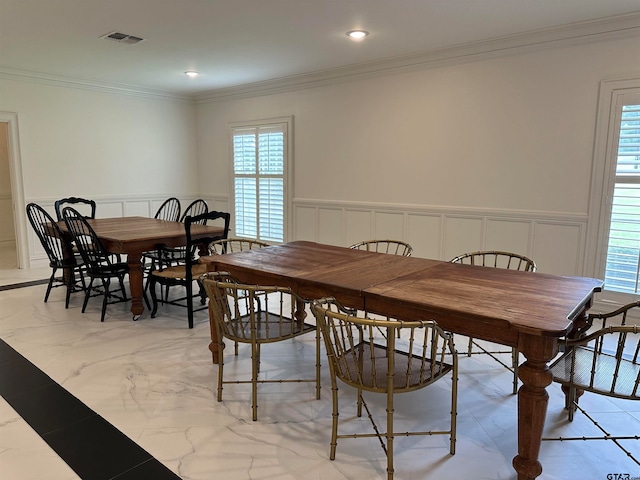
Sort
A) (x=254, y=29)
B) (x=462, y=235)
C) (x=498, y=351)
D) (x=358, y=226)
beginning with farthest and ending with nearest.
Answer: (x=358, y=226) → (x=462, y=235) → (x=254, y=29) → (x=498, y=351)

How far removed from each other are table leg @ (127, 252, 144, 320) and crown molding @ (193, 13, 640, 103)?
124 inches

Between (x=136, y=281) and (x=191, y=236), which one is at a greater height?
(x=191, y=236)

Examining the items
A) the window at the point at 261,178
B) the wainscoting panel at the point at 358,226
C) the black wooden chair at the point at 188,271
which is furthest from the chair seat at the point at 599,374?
the window at the point at 261,178

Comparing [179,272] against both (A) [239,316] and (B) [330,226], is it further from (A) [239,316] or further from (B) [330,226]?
(B) [330,226]

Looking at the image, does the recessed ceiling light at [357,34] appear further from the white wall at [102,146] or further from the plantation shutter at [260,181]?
the white wall at [102,146]

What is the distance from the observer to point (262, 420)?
2307 mm

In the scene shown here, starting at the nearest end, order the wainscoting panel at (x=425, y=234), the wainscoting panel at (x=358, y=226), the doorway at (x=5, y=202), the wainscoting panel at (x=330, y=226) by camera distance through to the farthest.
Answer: the wainscoting panel at (x=425, y=234) < the wainscoting panel at (x=358, y=226) < the wainscoting panel at (x=330, y=226) < the doorway at (x=5, y=202)

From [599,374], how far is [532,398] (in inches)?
15.9

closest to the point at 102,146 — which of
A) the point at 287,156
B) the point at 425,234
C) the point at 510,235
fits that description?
the point at 287,156

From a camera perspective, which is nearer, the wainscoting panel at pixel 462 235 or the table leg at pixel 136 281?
the table leg at pixel 136 281

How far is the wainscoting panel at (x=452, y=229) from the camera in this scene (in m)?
4.01

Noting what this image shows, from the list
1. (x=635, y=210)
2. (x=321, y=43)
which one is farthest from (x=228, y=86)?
(x=635, y=210)

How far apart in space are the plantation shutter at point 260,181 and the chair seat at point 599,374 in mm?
4663

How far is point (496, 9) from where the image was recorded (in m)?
3.35
